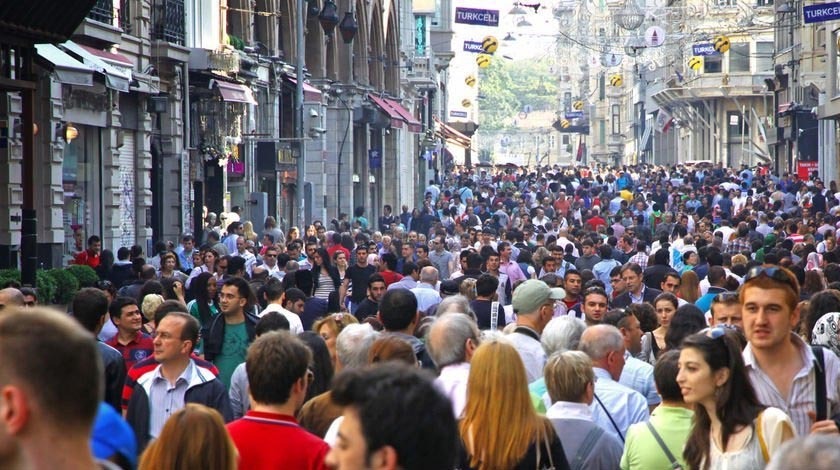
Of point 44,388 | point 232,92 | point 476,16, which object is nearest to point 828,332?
point 44,388

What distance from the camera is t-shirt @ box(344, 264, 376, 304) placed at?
58.5ft

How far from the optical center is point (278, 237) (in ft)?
92.8

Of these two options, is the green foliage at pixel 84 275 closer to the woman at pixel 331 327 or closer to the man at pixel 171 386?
the woman at pixel 331 327

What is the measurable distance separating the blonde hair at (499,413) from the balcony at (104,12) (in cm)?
1909

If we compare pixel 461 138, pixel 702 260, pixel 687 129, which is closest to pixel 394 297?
pixel 702 260

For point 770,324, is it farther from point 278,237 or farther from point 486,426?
point 278,237

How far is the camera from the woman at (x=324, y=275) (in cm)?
1822

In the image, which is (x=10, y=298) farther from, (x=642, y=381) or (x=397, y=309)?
(x=642, y=381)

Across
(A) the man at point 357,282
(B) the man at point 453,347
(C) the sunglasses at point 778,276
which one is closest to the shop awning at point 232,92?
(A) the man at point 357,282

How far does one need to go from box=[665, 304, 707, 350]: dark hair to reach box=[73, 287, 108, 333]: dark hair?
356 cm

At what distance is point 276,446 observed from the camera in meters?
5.96

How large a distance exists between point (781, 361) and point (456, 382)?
1690 mm

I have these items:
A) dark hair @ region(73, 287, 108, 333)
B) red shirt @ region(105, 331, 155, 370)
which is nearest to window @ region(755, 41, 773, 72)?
red shirt @ region(105, 331, 155, 370)

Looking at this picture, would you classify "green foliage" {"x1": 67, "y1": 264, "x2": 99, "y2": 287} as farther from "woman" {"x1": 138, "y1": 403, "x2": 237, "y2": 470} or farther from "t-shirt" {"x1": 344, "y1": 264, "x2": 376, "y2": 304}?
"woman" {"x1": 138, "y1": 403, "x2": 237, "y2": 470}
